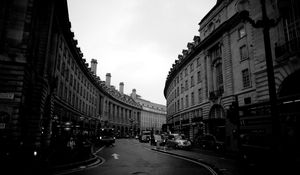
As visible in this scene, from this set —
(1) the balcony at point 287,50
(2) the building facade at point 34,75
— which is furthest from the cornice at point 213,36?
(2) the building facade at point 34,75

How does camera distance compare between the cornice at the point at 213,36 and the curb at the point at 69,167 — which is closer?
the curb at the point at 69,167

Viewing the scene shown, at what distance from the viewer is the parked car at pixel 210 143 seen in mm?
23297

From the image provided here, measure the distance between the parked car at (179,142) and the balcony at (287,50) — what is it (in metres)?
13.6

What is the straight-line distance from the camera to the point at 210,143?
2555 centimetres

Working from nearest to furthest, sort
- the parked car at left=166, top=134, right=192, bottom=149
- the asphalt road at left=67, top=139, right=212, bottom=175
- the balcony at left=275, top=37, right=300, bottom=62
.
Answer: the asphalt road at left=67, top=139, right=212, bottom=175 < the balcony at left=275, top=37, right=300, bottom=62 < the parked car at left=166, top=134, right=192, bottom=149

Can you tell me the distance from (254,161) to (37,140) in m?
17.3

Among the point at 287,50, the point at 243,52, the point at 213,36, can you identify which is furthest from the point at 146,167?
the point at 213,36

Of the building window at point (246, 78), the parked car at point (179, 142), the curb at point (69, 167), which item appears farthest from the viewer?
the parked car at point (179, 142)

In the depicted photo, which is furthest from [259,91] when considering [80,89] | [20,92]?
[80,89]

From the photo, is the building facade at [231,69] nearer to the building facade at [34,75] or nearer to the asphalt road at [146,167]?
the asphalt road at [146,167]

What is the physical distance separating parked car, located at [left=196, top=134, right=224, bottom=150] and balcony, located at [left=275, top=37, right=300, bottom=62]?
1056 centimetres

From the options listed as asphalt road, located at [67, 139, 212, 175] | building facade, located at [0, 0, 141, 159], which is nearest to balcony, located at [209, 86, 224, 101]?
asphalt road, located at [67, 139, 212, 175]

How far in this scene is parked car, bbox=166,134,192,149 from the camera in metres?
25.6

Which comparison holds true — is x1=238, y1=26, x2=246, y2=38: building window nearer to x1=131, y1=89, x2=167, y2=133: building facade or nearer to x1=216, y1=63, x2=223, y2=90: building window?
x1=216, y1=63, x2=223, y2=90: building window
